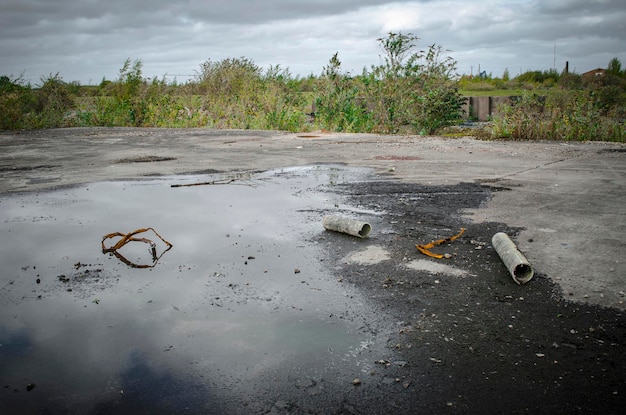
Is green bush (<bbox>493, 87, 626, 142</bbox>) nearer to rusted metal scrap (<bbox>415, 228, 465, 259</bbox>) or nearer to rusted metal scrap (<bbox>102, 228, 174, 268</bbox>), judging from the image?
rusted metal scrap (<bbox>415, 228, 465, 259</bbox>)

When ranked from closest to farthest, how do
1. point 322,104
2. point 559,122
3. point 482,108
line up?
point 559,122 → point 322,104 → point 482,108

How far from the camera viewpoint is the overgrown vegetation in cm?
1041

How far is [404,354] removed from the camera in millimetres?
2312

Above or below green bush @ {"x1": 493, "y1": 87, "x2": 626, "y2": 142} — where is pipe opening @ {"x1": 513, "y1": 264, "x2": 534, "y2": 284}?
below

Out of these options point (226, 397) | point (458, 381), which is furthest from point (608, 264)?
point (226, 397)

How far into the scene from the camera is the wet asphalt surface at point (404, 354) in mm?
1967

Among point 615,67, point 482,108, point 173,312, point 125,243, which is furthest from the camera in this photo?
point 615,67

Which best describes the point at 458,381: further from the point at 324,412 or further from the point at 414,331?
the point at 324,412

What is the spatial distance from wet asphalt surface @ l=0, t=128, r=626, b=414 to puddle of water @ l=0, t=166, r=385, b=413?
0.01 meters

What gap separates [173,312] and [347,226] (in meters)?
1.70

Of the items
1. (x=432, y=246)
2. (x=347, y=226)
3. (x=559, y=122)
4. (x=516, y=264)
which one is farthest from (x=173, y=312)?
(x=559, y=122)

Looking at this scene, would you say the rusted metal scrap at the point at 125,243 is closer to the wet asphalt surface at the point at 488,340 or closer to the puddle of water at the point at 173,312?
the puddle of water at the point at 173,312

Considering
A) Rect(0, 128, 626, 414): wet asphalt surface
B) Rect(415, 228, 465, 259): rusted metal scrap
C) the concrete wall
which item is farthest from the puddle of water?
the concrete wall

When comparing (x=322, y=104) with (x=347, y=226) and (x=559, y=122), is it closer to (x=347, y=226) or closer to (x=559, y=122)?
(x=559, y=122)
